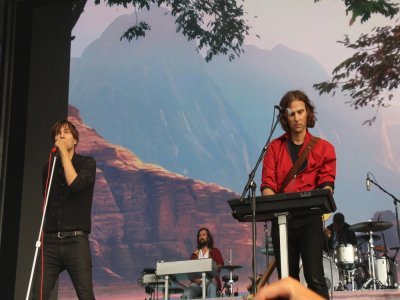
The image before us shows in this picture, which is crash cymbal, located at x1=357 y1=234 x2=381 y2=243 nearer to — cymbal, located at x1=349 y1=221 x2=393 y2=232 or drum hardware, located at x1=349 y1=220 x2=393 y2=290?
drum hardware, located at x1=349 y1=220 x2=393 y2=290

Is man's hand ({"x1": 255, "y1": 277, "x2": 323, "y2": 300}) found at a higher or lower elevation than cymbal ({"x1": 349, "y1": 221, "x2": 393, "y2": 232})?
lower

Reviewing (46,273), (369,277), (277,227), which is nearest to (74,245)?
(46,273)

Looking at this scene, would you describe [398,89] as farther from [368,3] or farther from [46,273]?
[46,273]

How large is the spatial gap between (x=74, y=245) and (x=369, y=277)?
198 inches

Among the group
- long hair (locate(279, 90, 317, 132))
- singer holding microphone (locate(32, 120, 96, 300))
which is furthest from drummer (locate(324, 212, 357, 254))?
singer holding microphone (locate(32, 120, 96, 300))

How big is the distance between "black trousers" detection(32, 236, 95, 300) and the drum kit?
4.39 metres

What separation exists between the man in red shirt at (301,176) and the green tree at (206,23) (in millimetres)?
Answer: 5450

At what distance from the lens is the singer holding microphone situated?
3508mm

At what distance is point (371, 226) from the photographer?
771cm

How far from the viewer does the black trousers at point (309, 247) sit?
10.1ft

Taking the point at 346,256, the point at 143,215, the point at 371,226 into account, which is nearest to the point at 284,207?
the point at 346,256

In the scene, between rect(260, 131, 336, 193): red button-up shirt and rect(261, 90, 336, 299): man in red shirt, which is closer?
rect(261, 90, 336, 299): man in red shirt

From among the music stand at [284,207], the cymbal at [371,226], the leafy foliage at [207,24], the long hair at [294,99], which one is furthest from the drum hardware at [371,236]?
the music stand at [284,207]

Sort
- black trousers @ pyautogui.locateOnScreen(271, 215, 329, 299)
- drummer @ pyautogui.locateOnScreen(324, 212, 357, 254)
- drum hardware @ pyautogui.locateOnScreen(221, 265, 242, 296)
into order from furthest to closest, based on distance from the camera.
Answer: drummer @ pyautogui.locateOnScreen(324, 212, 357, 254) < drum hardware @ pyautogui.locateOnScreen(221, 265, 242, 296) < black trousers @ pyautogui.locateOnScreen(271, 215, 329, 299)
